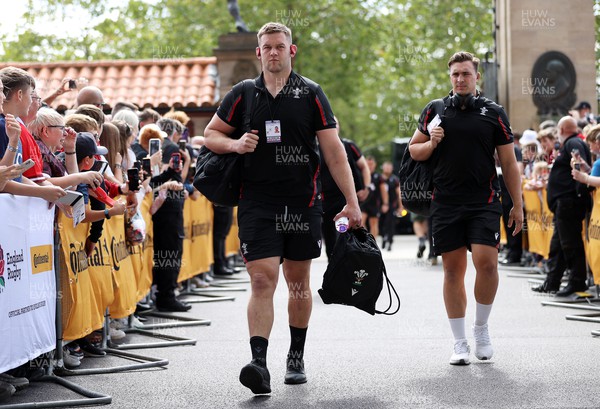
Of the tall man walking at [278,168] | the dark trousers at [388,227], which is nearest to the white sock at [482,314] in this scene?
the tall man walking at [278,168]

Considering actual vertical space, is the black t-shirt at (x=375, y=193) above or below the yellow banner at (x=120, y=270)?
above

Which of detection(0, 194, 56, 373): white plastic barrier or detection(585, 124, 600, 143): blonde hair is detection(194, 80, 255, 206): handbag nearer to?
detection(0, 194, 56, 373): white plastic barrier

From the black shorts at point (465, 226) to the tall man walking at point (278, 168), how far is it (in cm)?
113

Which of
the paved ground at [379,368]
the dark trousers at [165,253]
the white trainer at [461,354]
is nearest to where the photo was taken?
the paved ground at [379,368]

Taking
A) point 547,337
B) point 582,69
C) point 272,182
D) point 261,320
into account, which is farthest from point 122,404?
point 582,69

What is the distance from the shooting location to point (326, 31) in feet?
135

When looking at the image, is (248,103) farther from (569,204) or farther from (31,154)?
(569,204)

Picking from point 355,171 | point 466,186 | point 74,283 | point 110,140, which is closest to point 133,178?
point 110,140

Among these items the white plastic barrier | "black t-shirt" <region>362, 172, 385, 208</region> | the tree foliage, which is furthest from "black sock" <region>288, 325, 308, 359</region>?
the tree foliage

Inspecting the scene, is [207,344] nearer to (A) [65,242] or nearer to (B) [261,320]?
(A) [65,242]

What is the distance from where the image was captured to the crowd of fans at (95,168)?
7.27 meters

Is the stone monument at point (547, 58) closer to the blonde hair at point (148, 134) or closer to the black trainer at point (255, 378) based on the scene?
the blonde hair at point (148, 134)

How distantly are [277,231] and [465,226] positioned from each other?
5.81ft

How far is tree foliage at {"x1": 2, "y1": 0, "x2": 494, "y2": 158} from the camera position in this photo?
41.3 metres
